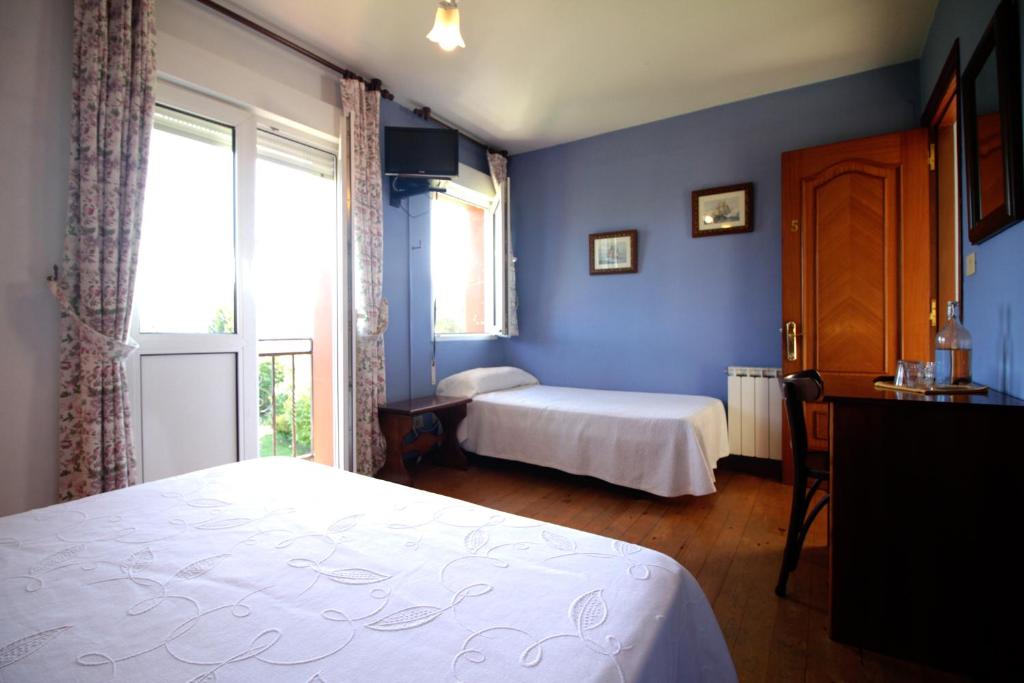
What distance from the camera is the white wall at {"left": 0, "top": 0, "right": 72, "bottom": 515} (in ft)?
5.93

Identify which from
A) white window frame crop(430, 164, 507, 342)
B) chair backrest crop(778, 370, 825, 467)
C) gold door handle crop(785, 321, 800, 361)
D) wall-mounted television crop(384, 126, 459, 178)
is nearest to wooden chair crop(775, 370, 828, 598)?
chair backrest crop(778, 370, 825, 467)

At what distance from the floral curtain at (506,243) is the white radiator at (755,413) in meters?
1.95

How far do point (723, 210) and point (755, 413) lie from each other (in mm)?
1542

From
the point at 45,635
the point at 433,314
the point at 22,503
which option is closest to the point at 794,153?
the point at 433,314

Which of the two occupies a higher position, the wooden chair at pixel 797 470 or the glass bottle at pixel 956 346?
the glass bottle at pixel 956 346

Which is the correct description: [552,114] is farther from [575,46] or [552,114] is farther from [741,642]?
[741,642]

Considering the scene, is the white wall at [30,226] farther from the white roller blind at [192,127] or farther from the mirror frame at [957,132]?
the mirror frame at [957,132]

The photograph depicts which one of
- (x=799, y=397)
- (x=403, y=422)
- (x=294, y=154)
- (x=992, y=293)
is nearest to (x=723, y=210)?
(x=992, y=293)

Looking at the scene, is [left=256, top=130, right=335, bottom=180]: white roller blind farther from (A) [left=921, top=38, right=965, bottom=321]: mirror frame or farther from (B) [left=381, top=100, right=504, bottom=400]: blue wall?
(A) [left=921, top=38, right=965, bottom=321]: mirror frame

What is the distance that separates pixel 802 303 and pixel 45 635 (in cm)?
362

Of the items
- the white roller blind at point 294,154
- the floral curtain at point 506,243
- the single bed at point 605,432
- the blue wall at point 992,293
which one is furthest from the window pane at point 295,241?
the blue wall at point 992,293

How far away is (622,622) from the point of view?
69 centimetres

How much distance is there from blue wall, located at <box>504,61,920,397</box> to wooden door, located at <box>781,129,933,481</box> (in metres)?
0.27

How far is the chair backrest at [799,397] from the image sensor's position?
1.70 meters
